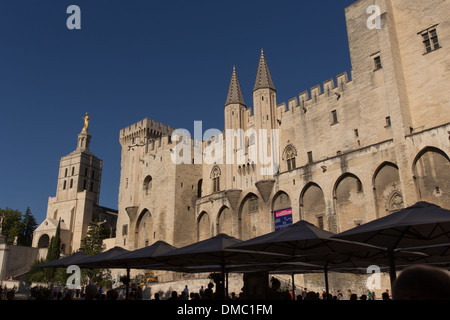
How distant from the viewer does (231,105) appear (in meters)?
39.1

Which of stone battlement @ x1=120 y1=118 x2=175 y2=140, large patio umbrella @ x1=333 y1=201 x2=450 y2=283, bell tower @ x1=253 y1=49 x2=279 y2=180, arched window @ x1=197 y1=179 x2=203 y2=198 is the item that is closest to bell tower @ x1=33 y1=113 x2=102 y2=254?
stone battlement @ x1=120 y1=118 x2=175 y2=140

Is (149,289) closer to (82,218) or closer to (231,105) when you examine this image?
(231,105)

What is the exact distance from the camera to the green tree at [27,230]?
71125 millimetres

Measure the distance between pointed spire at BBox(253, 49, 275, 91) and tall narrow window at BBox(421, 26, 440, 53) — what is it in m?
13.7

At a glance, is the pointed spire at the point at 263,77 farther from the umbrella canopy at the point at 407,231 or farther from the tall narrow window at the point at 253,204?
the umbrella canopy at the point at 407,231

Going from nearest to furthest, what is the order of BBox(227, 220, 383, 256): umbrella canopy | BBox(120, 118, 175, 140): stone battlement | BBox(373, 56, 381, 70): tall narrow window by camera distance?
BBox(227, 220, 383, 256): umbrella canopy, BBox(373, 56, 381, 70): tall narrow window, BBox(120, 118, 175, 140): stone battlement

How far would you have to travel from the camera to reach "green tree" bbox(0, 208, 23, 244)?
65.4 meters

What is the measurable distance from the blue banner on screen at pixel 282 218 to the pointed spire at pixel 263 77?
12.0 m

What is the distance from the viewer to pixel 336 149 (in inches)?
1201

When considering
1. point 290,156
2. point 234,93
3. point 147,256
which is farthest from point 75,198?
point 147,256

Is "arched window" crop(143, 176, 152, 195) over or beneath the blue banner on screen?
over

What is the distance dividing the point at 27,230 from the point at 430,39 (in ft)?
249

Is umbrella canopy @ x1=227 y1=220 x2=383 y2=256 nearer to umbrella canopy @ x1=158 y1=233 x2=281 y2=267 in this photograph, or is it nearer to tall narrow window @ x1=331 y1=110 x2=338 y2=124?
umbrella canopy @ x1=158 y1=233 x2=281 y2=267
